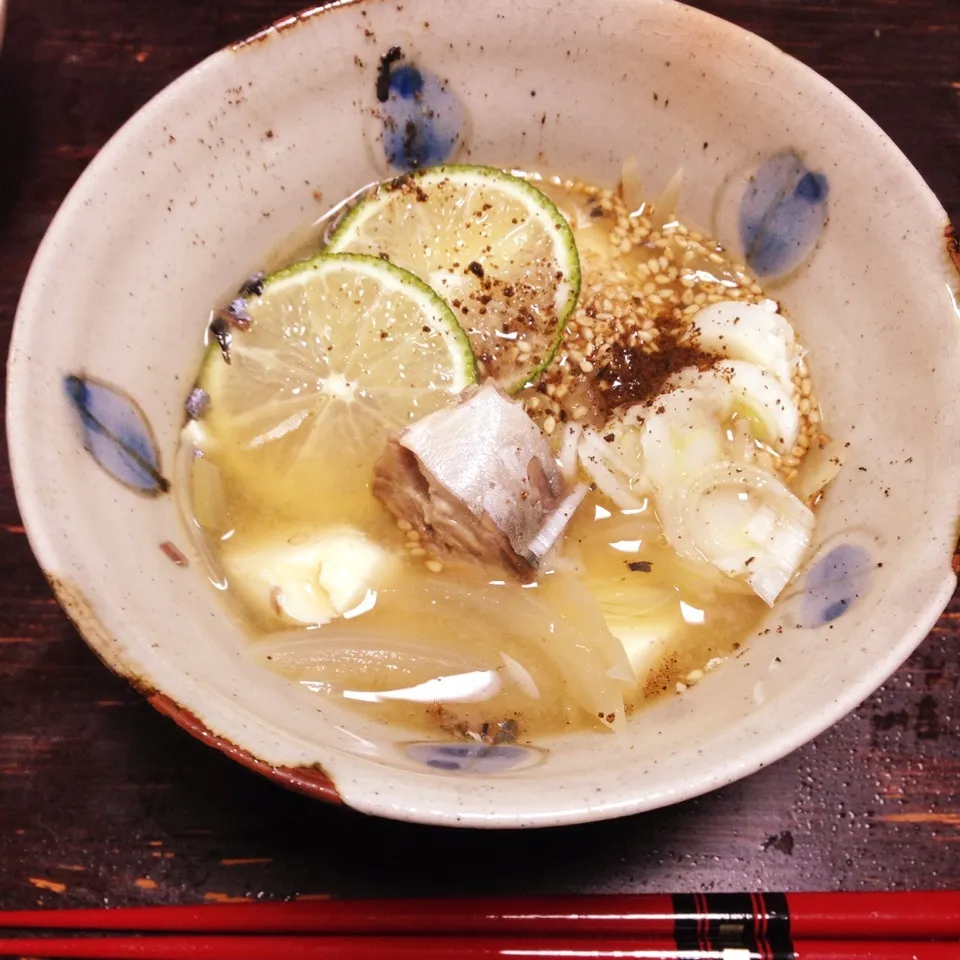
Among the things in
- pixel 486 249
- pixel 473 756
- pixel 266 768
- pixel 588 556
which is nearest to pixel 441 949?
pixel 473 756

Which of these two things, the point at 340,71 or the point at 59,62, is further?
the point at 59,62

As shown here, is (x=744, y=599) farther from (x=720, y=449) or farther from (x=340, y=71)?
(x=340, y=71)

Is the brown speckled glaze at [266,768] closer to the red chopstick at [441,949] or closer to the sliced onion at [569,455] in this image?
the red chopstick at [441,949]

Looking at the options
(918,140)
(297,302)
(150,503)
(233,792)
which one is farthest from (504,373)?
(918,140)

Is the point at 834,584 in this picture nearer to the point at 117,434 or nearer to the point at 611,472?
the point at 611,472

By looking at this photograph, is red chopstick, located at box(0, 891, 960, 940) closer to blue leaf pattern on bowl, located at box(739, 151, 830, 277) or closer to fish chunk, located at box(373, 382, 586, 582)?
fish chunk, located at box(373, 382, 586, 582)
